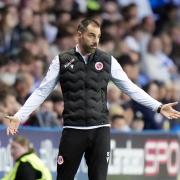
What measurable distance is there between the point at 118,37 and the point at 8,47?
3.24 meters

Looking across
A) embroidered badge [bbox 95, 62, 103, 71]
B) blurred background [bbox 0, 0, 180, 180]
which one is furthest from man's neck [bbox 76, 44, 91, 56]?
blurred background [bbox 0, 0, 180, 180]

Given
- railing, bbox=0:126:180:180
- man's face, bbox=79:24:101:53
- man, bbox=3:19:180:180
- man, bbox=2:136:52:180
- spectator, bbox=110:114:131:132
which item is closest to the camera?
man's face, bbox=79:24:101:53

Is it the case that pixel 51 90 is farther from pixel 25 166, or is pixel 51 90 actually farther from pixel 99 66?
pixel 25 166

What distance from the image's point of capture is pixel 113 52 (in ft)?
54.9

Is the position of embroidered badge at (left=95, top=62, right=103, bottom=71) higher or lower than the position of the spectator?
higher

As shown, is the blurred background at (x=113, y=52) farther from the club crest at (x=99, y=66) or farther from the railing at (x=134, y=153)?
the club crest at (x=99, y=66)

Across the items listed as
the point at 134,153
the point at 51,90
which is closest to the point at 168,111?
A: the point at 51,90

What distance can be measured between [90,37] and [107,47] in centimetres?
821

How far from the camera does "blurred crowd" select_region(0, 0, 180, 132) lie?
13.8 m

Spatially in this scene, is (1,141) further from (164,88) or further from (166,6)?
(166,6)

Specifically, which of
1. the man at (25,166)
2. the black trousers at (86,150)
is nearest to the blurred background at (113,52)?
the man at (25,166)

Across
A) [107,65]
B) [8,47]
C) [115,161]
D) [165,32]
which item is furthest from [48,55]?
[107,65]

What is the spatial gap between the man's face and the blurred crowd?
478cm

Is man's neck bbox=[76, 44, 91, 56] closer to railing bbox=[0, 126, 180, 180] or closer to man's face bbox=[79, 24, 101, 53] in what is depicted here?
man's face bbox=[79, 24, 101, 53]
